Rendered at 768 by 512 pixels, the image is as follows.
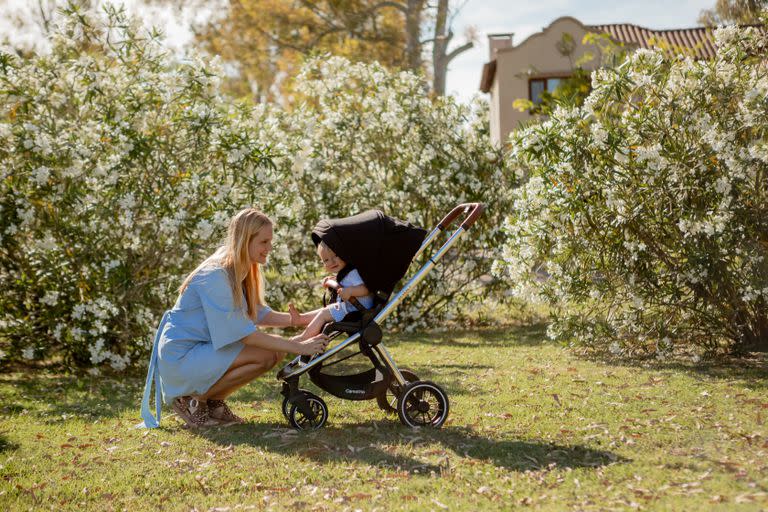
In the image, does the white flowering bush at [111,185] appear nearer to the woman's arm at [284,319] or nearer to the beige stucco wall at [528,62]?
the woman's arm at [284,319]

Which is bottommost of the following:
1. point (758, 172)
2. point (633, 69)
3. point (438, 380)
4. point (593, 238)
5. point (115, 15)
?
point (438, 380)

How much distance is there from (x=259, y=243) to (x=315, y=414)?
126 cm

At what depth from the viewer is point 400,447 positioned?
5.14 meters

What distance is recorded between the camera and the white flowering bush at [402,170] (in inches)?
420

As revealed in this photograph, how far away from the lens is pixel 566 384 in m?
7.09

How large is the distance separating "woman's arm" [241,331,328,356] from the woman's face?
0.52m

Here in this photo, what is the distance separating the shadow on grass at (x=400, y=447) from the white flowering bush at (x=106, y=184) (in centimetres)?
297

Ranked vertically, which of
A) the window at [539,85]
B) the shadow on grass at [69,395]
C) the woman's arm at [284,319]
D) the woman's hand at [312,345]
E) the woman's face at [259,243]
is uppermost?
the window at [539,85]

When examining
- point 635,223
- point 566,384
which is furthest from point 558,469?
point 635,223

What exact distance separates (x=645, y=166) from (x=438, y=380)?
2720 millimetres

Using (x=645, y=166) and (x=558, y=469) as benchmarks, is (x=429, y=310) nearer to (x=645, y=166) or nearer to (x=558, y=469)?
(x=645, y=166)

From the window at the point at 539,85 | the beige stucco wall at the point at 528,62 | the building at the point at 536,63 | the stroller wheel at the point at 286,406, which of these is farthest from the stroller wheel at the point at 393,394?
the window at the point at 539,85

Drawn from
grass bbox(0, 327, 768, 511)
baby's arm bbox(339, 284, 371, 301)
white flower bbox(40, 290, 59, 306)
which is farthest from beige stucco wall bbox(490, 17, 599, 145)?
baby's arm bbox(339, 284, 371, 301)

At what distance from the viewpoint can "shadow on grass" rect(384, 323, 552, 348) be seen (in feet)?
32.0
